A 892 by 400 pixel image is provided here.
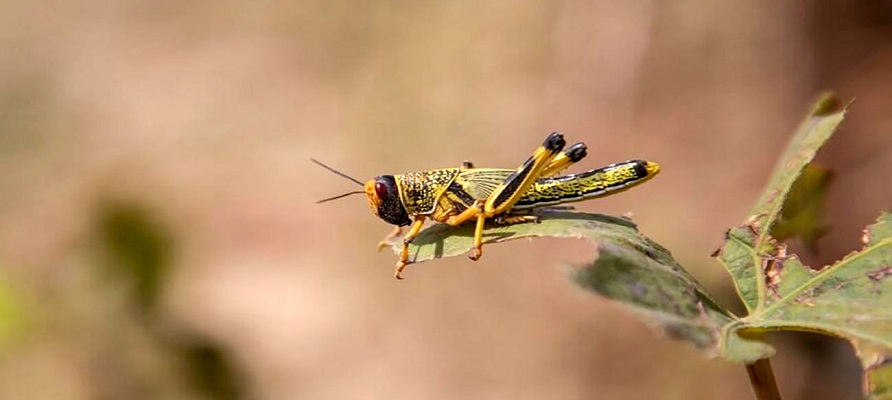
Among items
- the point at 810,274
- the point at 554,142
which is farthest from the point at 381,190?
the point at 810,274

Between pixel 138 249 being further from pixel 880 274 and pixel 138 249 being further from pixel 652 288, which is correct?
pixel 880 274

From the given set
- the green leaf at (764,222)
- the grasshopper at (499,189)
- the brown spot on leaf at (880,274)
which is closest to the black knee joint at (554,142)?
the grasshopper at (499,189)

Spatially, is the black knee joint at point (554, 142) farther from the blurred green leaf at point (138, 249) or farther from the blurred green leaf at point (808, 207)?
the blurred green leaf at point (138, 249)

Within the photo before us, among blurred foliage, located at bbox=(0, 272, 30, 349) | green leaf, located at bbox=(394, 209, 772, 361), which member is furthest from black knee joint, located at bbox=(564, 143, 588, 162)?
blurred foliage, located at bbox=(0, 272, 30, 349)

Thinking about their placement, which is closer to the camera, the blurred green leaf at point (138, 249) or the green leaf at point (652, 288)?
the green leaf at point (652, 288)

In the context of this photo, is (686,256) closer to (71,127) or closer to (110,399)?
(110,399)

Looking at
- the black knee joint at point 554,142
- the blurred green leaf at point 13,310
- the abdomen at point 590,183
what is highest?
the black knee joint at point 554,142

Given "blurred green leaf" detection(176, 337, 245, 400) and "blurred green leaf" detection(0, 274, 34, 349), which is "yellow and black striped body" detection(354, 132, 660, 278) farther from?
"blurred green leaf" detection(0, 274, 34, 349)
